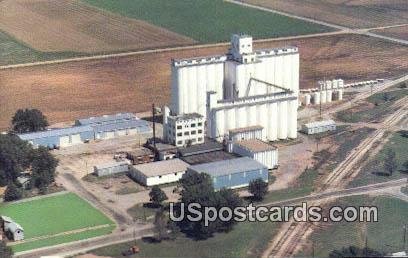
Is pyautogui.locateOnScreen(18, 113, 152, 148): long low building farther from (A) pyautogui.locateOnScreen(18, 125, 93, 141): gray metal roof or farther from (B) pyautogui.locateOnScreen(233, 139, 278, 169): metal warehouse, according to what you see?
(B) pyautogui.locateOnScreen(233, 139, 278, 169): metal warehouse

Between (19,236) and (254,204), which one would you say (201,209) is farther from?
(19,236)

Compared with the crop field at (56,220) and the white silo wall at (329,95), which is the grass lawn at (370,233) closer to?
the crop field at (56,220)

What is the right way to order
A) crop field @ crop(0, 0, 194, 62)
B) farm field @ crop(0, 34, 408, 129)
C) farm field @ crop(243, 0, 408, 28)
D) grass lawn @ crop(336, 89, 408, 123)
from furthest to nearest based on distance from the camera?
1. farm field @ crop(243, 0, 408, 28)
2. crop field @ crop(0, 0, 194, 62)
3. farm field @ crop(0, 34, 408, 129)
4. grass lawn @ crop(336, 89, 408, 123)

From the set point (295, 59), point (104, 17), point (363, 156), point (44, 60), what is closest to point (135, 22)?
point (104, 17)

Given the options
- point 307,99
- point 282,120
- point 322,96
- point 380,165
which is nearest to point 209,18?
point 322,96

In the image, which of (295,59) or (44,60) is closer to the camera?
(295,59)

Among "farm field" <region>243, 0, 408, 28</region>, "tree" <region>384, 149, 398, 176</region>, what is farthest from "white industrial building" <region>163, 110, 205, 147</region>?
"farm field" <region>243, 0, 408, 28</region>

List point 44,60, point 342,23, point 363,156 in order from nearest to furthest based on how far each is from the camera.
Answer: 1. point 363,156
2. point 44,60
3. point 342,23
